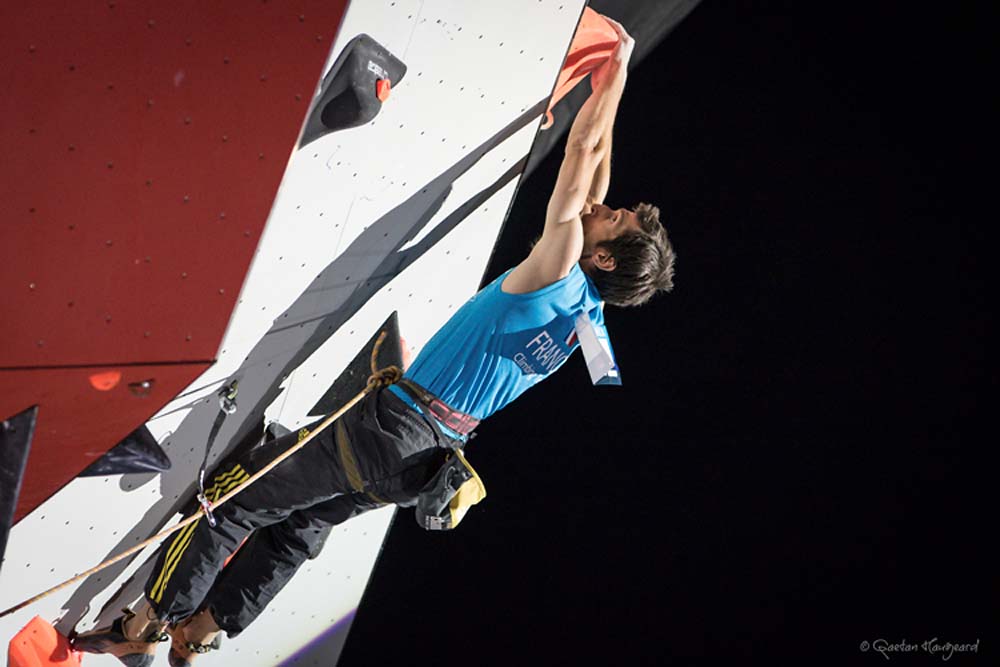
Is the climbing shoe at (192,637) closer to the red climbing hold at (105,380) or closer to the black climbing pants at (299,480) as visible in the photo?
the black climbing pants at (299,480)

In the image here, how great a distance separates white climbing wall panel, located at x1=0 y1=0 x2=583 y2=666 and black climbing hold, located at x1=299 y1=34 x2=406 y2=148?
2cm

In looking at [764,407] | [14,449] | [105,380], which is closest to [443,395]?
[105,380]

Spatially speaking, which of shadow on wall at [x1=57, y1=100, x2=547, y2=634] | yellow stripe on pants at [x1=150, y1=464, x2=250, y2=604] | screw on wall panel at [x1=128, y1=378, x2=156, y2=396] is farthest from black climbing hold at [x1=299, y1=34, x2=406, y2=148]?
yellow stripe on pants at [x1=150, y1=464, x2=250, y2=604]

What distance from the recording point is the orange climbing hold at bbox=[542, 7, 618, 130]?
79.2 inches

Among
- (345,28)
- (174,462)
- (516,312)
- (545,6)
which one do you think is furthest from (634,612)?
(345,28)

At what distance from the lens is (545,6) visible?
5.96 feet

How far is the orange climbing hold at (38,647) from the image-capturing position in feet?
6.15

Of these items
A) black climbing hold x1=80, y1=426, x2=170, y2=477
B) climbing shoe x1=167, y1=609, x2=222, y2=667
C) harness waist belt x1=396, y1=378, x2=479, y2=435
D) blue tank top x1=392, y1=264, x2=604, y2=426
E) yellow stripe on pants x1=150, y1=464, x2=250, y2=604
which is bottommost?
climbing shoe x1=167, y1=609, x2=222, y2=667

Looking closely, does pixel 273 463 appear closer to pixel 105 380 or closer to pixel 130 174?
pixel 105 380

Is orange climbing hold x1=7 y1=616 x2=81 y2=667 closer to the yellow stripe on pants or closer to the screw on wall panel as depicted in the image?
the yellow stripe on pants

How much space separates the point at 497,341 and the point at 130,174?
2.78 ft

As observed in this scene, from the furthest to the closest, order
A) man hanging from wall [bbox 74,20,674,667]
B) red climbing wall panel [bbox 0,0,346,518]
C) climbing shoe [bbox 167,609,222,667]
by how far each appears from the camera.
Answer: climbing shoe [bbox 167,609,222,667]
man hanging from wall [bbox 74,20,674,667]
red climbing wall panel [bbox 0,0,346,518]

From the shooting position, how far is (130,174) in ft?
4.40

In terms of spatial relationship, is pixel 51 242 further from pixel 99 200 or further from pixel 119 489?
pixel 119 489
